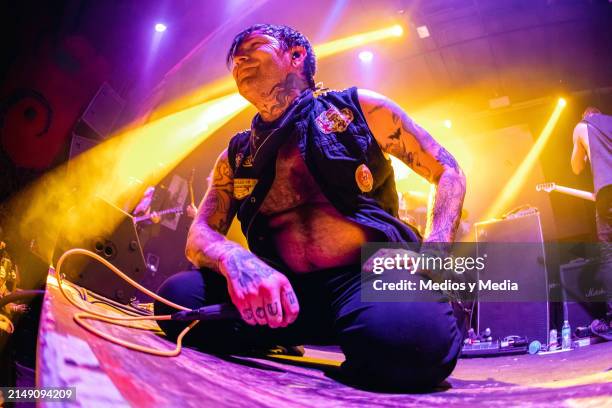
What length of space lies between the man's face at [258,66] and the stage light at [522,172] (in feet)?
27.8

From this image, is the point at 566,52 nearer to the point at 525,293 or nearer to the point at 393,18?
the point at 393,18

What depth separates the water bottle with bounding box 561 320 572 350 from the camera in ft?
13.1

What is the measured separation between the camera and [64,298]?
1.19 meters

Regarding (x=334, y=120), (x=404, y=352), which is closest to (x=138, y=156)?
(x=334, y=120)

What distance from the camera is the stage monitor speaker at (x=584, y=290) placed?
15.0 ft

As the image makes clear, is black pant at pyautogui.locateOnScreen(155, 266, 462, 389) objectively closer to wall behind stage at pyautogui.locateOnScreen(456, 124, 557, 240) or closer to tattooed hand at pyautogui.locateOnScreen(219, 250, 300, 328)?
tattooed hand at pyautogui.locateOnScreen(219, 250, 300, 328)

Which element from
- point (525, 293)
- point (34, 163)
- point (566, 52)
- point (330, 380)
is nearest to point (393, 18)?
point (566, 52)

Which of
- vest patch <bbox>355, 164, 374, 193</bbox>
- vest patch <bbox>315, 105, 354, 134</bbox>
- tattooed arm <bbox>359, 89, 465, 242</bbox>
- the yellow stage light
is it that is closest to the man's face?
vest patch <bbox>315, 105, 354, 134</bbox>

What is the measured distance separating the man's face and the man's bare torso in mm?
343

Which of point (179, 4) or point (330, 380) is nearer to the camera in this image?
point (330, 380)

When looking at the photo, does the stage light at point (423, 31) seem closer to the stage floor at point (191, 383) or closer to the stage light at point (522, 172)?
the stage light at point (522, 172)

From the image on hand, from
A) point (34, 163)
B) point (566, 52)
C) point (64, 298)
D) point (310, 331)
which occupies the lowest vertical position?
point (310, 331)

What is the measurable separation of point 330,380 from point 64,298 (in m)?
0.90

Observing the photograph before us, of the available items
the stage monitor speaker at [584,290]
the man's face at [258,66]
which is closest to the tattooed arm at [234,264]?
the man's face at [258,66]
